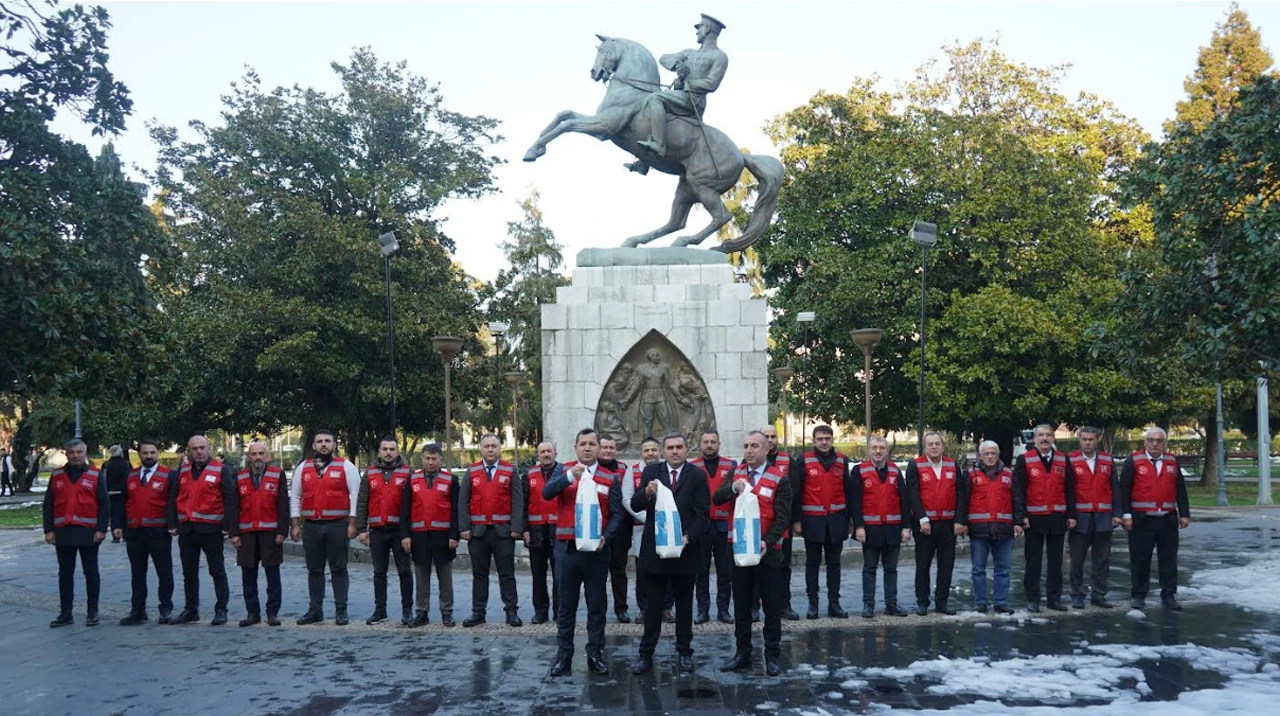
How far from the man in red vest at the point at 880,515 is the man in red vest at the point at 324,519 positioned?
433 centimetres

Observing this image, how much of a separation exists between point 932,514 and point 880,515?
0.52 m

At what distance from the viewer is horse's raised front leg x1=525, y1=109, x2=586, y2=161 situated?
1325 cm

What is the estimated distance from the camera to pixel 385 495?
9.96m

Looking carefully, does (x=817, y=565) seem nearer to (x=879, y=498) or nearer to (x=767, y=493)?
(x=879, y=498)

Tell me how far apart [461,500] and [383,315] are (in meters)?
18.0

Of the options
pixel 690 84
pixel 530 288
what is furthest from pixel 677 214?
pixel 530 288

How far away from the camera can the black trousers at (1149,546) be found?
400 inches

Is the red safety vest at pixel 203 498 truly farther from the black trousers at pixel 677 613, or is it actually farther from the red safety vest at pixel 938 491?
the red safety vest at pixel 938 491

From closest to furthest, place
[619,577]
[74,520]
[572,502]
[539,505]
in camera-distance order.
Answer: [572,502], [619,577], [539,505], [74,520]

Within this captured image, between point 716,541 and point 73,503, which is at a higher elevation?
point 73,503

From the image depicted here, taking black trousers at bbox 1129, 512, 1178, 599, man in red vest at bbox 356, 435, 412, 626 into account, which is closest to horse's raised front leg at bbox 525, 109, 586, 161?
man in red vest at bbox 356, 435, 412, 626

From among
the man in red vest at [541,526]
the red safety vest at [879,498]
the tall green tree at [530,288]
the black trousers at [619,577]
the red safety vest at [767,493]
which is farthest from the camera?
the tall green tree at [530,288]

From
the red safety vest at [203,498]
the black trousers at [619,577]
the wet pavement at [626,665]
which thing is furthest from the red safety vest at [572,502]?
→ the red safety vest at [203,498]

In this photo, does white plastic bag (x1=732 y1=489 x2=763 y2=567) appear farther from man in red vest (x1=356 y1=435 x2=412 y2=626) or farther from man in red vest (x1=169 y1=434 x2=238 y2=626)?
man in red vest (x1=169 y1=434 x2=238 y2=626)
